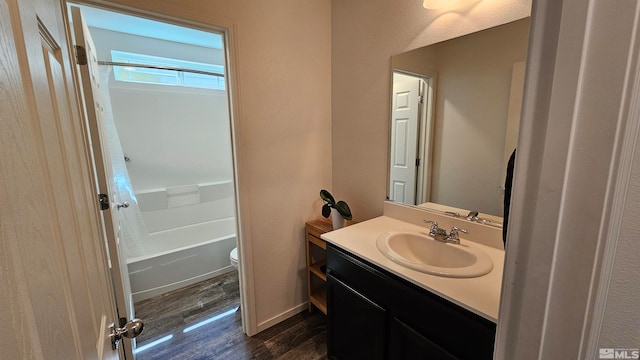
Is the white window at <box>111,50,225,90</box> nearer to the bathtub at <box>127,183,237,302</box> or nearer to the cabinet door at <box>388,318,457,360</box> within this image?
the bathtub at <box>127,183,237,302</box>

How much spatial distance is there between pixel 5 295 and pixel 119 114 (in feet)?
10.4

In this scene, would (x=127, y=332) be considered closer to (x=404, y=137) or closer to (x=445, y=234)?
(x=445, y=234)

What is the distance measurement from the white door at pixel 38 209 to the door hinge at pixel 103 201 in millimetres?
864

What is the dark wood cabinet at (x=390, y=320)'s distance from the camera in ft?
2.95

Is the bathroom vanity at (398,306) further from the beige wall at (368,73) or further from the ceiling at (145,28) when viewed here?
the ceiling at (145,28)

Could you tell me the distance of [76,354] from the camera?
444mm

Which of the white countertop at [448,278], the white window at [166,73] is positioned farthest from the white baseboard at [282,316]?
the white window at [166,73]

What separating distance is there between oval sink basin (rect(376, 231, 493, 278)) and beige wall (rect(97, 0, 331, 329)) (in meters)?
0.82

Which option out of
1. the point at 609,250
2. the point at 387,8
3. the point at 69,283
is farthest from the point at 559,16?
the point at 387,8

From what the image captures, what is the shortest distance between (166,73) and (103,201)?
2160 mm

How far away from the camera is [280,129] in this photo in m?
1.83

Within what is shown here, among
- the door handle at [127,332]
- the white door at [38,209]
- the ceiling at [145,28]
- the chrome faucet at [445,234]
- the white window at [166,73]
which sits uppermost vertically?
the ceiling at [145,28]

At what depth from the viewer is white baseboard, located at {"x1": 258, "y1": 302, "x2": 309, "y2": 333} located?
6.34ft

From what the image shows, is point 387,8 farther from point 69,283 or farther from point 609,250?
point 69,283
